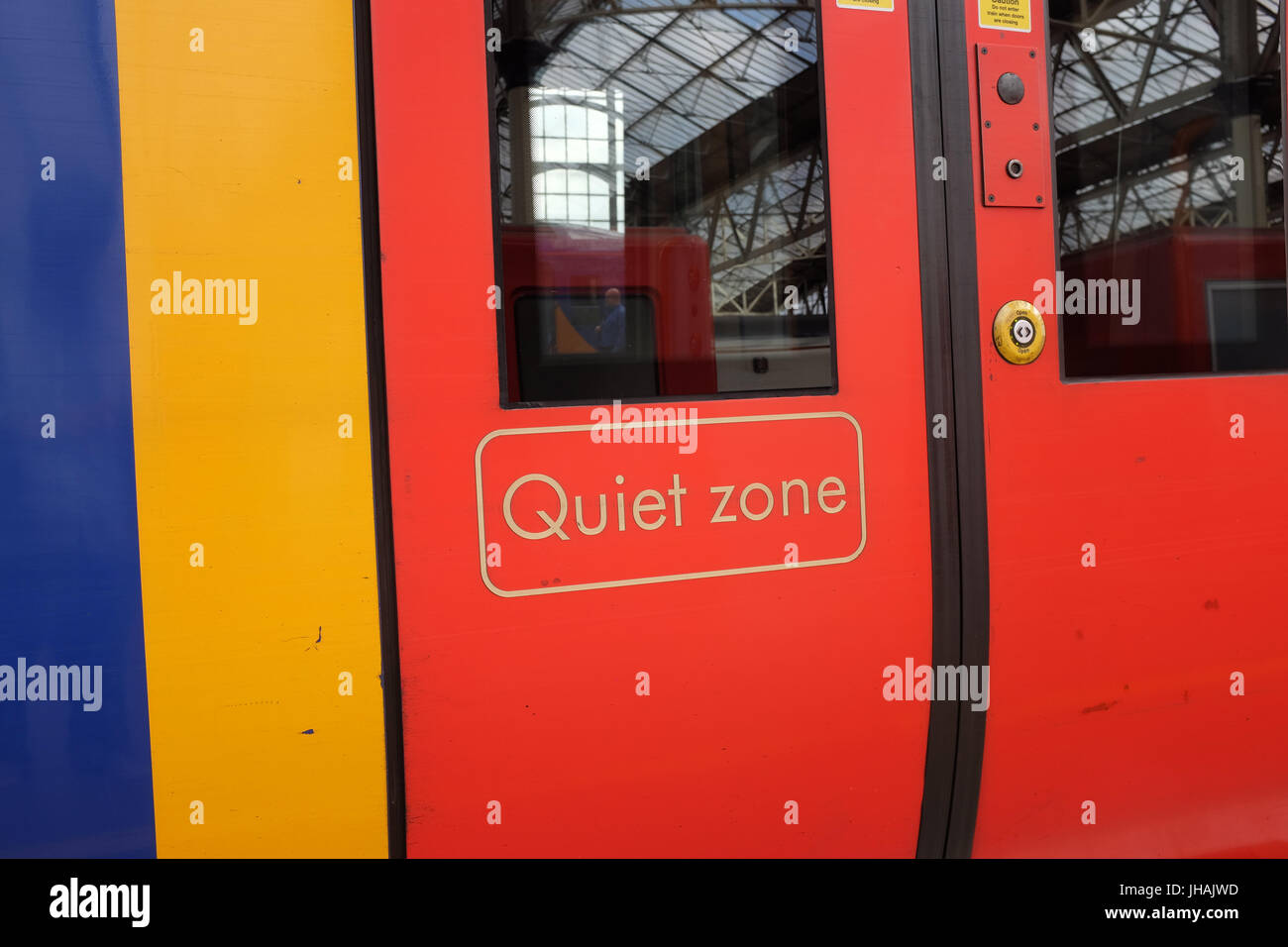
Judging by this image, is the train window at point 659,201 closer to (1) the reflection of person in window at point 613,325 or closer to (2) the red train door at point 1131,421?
(1) the reflection of person in window at point 613,325

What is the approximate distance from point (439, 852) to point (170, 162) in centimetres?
113

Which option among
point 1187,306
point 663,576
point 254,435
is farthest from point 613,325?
point 1187,306

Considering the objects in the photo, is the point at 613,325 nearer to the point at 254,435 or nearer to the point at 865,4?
the point at 254,435

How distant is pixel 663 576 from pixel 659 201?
647 millimetres

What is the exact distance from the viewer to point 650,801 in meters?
1.53

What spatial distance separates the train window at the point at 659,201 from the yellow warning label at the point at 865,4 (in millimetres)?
62

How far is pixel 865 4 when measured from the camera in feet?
5.31

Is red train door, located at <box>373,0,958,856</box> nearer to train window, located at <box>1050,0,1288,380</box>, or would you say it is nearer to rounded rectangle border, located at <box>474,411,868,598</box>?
rounded rectangle border, located at <box>474,411,868,598</box>

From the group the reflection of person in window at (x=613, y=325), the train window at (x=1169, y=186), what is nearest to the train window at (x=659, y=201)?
the reflection of person in window at (x=613, y=325)

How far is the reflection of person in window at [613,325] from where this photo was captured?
1538 millimetres

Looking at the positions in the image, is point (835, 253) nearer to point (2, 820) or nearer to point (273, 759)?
point (273, 759)

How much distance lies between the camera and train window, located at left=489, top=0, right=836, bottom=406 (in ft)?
4.83
